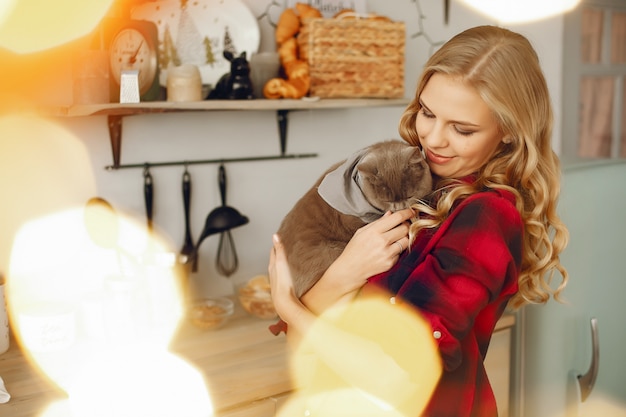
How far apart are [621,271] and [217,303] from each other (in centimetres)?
132

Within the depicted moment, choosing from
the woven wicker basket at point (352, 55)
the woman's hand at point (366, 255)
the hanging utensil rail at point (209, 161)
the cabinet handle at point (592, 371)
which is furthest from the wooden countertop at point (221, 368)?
the cabinet handle at point (592, 371)

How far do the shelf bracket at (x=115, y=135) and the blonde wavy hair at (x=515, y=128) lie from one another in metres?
0.94

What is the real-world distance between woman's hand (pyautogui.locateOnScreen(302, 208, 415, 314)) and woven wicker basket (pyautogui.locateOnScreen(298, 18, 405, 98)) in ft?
2.65

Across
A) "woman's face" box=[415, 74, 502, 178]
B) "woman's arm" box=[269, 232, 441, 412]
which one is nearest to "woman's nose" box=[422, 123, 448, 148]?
"woman's face" box=[415, 74, 502, 178]

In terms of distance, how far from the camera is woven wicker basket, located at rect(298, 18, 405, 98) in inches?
79.2

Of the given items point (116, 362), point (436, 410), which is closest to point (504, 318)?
point (436, 410)

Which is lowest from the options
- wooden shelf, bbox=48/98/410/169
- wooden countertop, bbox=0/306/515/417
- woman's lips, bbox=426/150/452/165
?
wooden countertop, bbox=0/306/515/417

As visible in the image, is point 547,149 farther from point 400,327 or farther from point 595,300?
point 595,300

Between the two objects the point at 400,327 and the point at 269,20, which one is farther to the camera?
the point at 269,20

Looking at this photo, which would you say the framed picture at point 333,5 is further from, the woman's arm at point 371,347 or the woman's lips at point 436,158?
the woman's arm at point 371,347

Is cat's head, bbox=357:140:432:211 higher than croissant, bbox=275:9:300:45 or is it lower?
lower

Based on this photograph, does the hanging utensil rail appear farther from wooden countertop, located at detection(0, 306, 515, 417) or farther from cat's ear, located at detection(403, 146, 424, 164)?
cat's ear, located at detection(403, 146, 424, 164)

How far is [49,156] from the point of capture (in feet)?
6.06

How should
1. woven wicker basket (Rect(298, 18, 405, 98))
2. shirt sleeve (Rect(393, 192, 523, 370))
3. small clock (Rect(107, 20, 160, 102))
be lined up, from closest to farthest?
shirt sleeve (Rect(393, 192, 523, 370)), small clock (Rect(107, 20, 160, 102)), woven wicker basket (Rect(298, 18, 405, 98))
